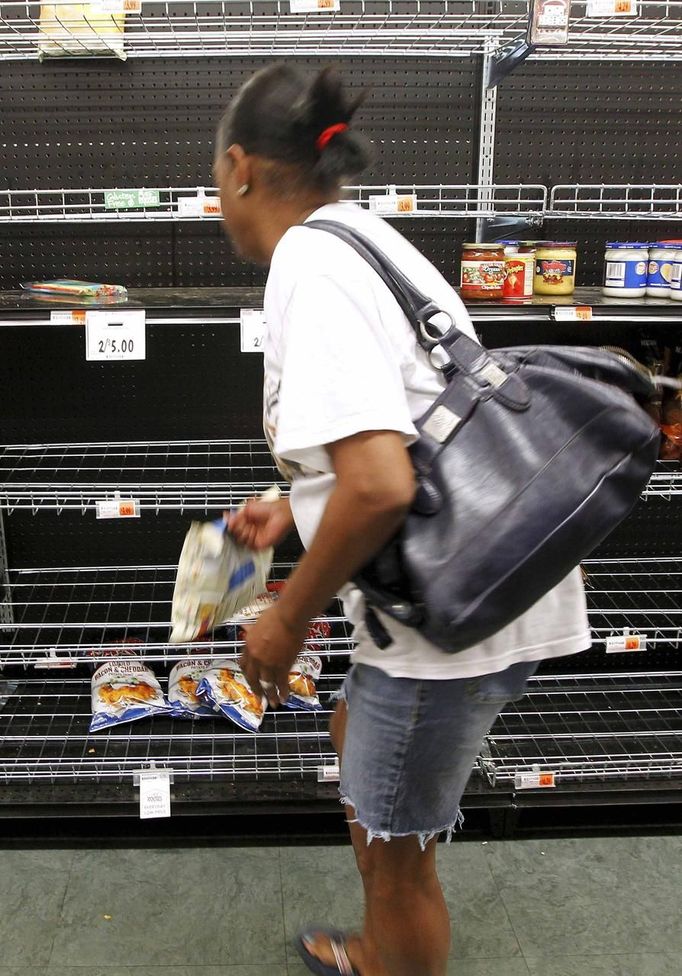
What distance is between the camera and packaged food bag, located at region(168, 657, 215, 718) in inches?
97.2

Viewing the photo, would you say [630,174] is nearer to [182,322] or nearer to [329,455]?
[182,322]

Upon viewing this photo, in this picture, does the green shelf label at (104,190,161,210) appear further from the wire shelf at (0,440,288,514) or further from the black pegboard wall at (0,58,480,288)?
the wire shelf at (0,440,288,514)

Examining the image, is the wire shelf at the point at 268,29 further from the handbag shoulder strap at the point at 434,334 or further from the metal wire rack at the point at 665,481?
the handbag shoulder strap at the point at 434,334

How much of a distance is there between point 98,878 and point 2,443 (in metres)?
1.21

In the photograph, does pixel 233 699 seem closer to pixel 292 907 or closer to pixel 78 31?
pixel 292 907

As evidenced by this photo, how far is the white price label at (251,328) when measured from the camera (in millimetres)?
2053

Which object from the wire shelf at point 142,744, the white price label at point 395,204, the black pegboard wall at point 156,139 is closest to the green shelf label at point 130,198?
the black pegboard wall at point 156,139

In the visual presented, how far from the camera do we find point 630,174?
258 centimetres

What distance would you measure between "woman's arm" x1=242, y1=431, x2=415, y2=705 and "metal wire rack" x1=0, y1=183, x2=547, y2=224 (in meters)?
1.16

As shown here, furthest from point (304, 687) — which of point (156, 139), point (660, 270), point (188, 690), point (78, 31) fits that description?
point (78, 31)

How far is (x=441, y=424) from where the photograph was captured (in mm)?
1171

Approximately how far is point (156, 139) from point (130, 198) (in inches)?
14.3

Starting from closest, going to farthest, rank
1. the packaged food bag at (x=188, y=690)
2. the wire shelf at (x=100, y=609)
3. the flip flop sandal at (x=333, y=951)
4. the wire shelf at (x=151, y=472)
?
1. the flip flop sandal at (x=333, y=951)
2. the wire shelf at (x=151, y=472)
3. the packaged food bag at (x=188, y=690)
4. the wire shelf at (x=100, y=609)

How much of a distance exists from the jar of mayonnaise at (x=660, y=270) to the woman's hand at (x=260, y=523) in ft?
3.79
